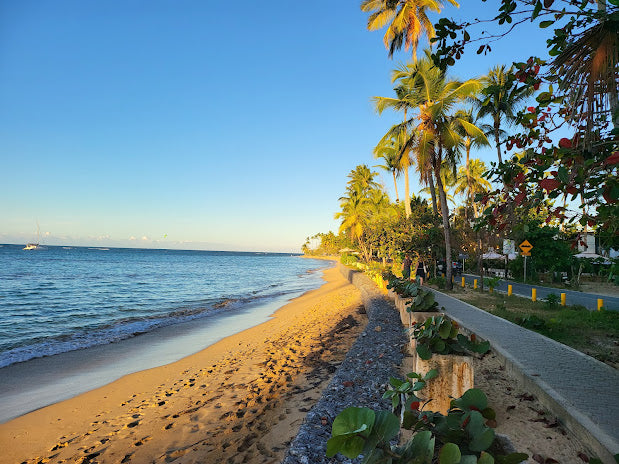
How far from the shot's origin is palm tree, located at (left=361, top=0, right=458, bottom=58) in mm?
18891

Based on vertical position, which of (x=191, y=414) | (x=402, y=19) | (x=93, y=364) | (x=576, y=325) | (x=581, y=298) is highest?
(x=402, y=19)

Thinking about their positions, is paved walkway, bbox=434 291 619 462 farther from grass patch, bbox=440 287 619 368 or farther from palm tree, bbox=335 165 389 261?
palm tree, bbox=335 165 389 261

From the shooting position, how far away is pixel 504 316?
9344 mm

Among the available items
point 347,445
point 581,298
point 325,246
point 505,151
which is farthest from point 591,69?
point 325,246

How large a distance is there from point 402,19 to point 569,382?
19.9m

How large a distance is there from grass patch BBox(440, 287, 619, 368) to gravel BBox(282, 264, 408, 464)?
9.92ft

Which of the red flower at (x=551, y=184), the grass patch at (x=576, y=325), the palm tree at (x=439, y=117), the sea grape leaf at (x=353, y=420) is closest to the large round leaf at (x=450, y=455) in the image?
the sea grape leaf at (x=353, y=420)

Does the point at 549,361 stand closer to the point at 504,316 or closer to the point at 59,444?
the point at 504,316

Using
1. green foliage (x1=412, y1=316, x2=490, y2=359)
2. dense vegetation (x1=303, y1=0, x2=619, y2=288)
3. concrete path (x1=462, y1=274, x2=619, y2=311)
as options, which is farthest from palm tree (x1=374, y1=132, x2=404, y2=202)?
green foliage (x1=412, y1=316, x2=490, y2=359)

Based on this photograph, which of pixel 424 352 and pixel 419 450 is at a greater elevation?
pixel 419 450

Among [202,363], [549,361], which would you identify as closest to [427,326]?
[549,361]

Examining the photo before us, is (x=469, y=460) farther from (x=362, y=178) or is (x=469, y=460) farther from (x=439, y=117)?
(x=362, y=178)

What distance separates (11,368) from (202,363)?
175 inches

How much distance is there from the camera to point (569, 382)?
14.1 ft
